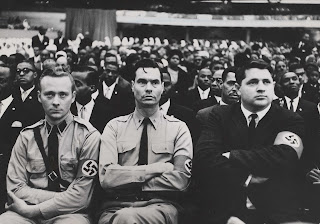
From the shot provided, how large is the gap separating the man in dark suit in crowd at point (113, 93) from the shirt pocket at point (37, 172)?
3.62 feet

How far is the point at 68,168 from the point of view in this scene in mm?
3020

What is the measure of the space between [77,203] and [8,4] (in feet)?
49.7

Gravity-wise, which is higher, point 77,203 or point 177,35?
point 177,35

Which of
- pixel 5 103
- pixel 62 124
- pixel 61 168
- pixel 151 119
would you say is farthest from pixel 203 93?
pixel 61 168

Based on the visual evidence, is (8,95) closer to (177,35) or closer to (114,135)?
(114,135)

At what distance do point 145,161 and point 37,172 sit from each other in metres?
0.66

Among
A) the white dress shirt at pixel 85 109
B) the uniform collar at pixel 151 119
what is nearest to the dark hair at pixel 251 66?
the uniform collar at pixel 151 119

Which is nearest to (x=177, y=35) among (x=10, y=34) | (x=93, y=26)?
(x=93, y=26)

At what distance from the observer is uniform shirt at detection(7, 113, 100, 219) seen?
2.94m

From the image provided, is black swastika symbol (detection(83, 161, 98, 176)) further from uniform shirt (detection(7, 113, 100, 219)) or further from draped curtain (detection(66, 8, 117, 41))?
draped curtain (detection(66, 8, 117, 41))

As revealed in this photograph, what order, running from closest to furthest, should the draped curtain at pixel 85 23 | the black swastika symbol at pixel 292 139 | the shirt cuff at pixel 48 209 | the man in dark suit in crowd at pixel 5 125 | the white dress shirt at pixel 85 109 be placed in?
the shirt cuff at pixel 48 209, the black swastika symbol at pixel 292 139, the man in dark suit in crowd at pixel 5 125, the white dress shirt at pixel 85 109, the draped curtain at pixel 85 23

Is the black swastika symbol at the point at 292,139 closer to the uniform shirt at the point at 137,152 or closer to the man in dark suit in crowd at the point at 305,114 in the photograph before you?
the man in dark suit in crowd at the point at 305,114

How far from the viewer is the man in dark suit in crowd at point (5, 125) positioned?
348cm

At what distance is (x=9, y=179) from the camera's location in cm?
303
